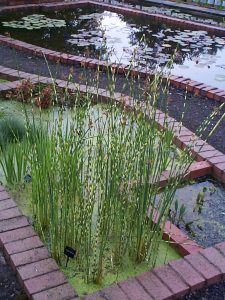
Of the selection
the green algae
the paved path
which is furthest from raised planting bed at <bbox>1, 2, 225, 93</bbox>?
the green algae

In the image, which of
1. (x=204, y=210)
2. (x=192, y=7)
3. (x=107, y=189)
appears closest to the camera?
(x=107, y=189)

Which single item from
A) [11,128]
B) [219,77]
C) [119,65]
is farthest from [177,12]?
[119,65]

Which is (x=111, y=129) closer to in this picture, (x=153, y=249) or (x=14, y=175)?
(x=153, y=249)

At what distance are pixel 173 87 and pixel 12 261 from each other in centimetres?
323

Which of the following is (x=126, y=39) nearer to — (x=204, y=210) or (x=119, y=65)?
(x=119, y=65)

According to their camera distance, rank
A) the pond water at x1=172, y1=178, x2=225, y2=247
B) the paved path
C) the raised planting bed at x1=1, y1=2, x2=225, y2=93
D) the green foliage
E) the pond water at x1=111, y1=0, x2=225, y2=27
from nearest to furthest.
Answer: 1. the pond water at x1=172, y1=178, x2=225, y2=247
2. the green foliage
3. the raised planting bed at x1=1, y1=2, x2=225, y2=93
4. the pond water at x1=111, y1=0, x2=225, y2=27
5. the paved path

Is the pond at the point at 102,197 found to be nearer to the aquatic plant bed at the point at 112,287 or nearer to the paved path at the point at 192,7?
the aquatic plant bed at the point at 112,287

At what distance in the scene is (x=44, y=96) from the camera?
4066mm

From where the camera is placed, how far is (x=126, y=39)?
23.9ft

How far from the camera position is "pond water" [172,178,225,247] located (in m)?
2.70

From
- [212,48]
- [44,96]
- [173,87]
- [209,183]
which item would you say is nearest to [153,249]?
[209,183]

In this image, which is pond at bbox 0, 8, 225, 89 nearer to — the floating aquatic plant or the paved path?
the floating aquatic plant

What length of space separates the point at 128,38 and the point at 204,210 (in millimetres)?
4938

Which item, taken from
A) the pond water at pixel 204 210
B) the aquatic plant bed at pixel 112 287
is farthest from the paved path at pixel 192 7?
the aquatic plant bed at pixel 112 287
